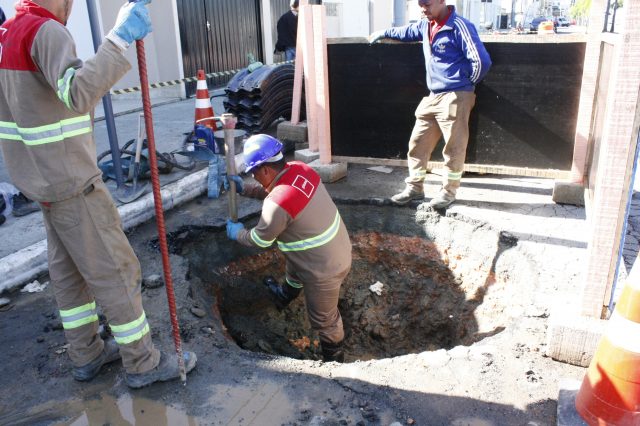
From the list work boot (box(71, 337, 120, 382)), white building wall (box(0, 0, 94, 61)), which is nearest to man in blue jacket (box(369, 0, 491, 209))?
work boot (box(71, 337, 120, 382))

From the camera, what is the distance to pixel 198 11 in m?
11.7

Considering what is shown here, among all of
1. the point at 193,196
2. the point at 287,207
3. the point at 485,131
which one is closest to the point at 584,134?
the point at 485,131

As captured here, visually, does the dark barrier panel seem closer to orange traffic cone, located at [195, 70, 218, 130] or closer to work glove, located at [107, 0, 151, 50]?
orange traffic cone, located at [195, 70, 218, 130]

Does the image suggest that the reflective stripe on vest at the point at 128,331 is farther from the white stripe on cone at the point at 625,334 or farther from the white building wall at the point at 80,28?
the white building wall at the point at 80,28

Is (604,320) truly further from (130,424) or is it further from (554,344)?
(130,424)

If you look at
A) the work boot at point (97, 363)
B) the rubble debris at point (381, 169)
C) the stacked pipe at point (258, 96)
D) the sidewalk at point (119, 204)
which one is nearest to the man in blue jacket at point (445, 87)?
the rubble debris at point (381, 169)

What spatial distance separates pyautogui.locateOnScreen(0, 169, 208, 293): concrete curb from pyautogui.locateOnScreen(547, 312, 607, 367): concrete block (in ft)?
12.2

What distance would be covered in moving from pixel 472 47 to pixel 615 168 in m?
2.27

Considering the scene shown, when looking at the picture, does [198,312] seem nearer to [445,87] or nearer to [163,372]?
[163,372]

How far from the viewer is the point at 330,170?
5961 mm

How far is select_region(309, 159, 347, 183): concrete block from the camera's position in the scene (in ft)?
19.6

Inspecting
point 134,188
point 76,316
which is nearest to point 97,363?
point 76,316

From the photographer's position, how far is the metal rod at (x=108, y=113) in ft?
16.1

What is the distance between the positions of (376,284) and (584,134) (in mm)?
2437
